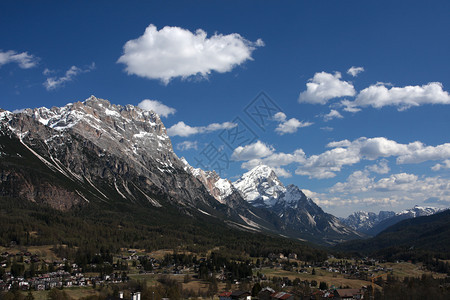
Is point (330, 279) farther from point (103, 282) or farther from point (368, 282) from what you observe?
point (103, 282)

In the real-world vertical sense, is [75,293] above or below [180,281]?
below

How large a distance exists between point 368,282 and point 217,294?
263 ft

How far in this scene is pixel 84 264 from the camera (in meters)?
197

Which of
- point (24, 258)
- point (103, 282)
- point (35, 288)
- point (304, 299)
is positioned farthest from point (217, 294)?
point (24, 258)

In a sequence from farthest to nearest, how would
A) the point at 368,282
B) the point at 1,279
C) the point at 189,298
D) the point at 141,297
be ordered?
the point at 368,282
the point at 1,279
the point at 189,298
the point at 141,297

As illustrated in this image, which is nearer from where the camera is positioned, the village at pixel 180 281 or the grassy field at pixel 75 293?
the grassy field at pixel 75 293

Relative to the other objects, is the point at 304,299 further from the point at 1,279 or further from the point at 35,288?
the point at 1,279

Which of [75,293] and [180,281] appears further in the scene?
[180,281]

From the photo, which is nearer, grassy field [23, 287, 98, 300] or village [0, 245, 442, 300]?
grassy field [23, 287, 98, 300]

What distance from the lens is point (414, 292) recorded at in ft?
395

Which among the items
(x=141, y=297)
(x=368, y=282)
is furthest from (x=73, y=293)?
(x=368, y=282)

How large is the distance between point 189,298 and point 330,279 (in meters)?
89.1

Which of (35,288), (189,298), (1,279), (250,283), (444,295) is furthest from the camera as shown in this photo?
(250,283)

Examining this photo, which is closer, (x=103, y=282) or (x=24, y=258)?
(x=103, y=282)
